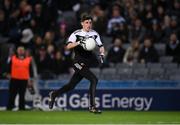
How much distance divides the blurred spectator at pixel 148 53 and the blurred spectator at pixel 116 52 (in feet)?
2.22

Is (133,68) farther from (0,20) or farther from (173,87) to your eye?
(0,20)

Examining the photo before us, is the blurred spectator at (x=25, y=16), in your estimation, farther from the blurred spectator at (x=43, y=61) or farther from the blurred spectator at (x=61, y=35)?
the blurred spectator at (x=43, y=61)

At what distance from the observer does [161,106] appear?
20.6 m

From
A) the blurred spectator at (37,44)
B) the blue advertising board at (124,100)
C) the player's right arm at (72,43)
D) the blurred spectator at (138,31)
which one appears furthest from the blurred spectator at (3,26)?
the player's right arm at (72,43)

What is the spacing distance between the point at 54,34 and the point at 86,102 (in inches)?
154

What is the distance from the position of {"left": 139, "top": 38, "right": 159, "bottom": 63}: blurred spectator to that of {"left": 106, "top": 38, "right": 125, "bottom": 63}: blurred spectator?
678 millimetres

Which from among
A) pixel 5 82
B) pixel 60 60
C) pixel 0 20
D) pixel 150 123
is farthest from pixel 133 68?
pixel 150 123

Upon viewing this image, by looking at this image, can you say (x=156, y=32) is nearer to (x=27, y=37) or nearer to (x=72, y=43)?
(x=27, y=37)

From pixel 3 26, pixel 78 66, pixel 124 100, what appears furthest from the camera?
pixel 3 26

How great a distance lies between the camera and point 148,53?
21656 mm

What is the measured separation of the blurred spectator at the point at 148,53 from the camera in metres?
21.5

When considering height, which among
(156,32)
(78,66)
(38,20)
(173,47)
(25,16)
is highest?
(25,16)

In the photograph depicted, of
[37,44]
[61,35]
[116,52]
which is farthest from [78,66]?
[61,35]

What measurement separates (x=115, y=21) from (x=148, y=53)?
2.19m
